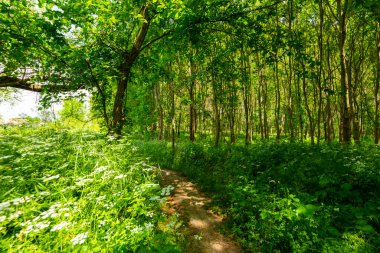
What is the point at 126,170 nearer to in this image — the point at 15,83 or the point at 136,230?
the point at 136,230

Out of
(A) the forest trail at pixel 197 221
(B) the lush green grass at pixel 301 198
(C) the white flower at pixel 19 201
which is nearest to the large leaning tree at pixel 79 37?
(A) the forest trail at pixel 197 221

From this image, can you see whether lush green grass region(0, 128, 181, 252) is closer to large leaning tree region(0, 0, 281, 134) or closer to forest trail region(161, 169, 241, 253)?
forest trail region(161, 169, 241, 253)

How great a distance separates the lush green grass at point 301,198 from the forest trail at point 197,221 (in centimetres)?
40

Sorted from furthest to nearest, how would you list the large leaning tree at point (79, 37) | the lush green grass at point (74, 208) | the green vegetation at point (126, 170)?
the large leaning tree at point (79, 37) → the green vegetation at point (126, 170) → the lush green grass at point (74, 208)

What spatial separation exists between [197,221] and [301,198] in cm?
276

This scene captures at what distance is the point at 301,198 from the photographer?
4.83 metres

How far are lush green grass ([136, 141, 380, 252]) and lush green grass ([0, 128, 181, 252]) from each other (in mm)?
2023

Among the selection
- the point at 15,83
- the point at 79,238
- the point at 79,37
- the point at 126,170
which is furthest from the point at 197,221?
the point at 15,83

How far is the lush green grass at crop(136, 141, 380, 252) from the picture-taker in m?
3.76

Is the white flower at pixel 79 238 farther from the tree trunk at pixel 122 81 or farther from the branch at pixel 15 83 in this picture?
the branch at pixel 15 83

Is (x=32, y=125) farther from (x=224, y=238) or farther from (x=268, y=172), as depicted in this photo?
(x=268, y=172)

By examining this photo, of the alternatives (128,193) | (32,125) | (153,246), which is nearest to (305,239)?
(153,246)

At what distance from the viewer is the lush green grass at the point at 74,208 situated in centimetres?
269

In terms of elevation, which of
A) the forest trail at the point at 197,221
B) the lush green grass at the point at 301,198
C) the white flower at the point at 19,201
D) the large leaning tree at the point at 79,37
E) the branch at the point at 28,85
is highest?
the large leaning tree at the point at 79,37
